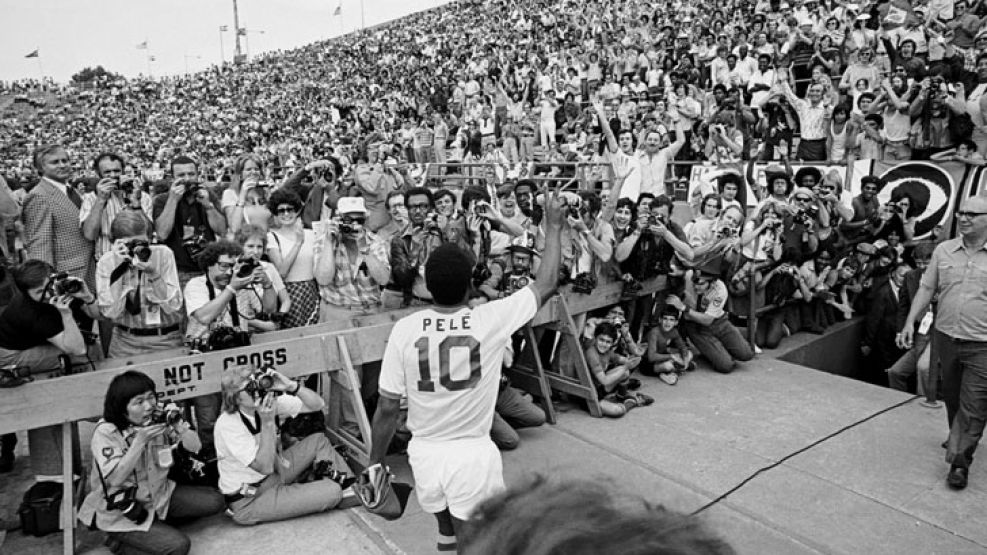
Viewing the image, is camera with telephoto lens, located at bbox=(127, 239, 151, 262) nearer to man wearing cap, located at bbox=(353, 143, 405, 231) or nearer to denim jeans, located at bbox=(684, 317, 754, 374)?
man wearing cap, located at bbox=(353, 143, 405, 231)

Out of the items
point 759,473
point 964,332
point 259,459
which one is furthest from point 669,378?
point 259,459

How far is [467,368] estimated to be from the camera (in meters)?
2.91

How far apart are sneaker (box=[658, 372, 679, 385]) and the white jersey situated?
13.2 ft

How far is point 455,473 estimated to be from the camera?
2.86 metres

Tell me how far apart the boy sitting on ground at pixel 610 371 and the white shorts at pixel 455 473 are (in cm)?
315

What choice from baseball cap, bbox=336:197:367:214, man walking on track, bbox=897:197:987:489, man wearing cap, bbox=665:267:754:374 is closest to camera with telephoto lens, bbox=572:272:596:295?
man wearing cap, bbox=665:267:754:374

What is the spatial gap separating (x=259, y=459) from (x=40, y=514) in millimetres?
1257

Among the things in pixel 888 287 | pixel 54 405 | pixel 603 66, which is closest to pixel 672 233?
pixel 888 287

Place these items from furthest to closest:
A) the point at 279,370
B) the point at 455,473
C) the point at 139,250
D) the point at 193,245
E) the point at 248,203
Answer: the point at 248,203
the point at 193,245
the point at 279,370
the point at 139,250
the point at 455,473

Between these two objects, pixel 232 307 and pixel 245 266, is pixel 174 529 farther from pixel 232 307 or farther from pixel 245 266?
pixel 245 266

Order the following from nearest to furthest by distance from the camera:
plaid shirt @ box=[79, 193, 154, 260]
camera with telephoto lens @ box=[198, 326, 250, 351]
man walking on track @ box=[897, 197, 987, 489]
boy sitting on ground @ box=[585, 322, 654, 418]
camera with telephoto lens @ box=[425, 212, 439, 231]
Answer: man walking on track @ box=[897, 197, 987, 489] < camera with telephoto lens @ box=[198, 326, 250, 351] < plaid shirt @ box=[79, 193, 154, 260] < camera with telephoto lens @ box=[425, 212, 439, 231] < boy sitting on ground @ box=[585, 322, 654, 418]

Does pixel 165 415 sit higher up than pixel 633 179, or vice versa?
pixel 633 179

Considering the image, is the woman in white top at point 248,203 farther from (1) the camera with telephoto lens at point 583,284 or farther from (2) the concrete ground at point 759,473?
(1) the camera with telephoto lens at point 583,284

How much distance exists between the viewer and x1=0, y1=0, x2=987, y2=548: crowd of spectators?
4.75m
